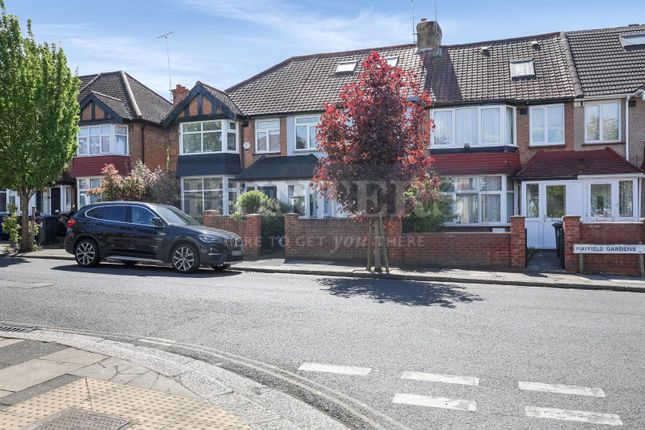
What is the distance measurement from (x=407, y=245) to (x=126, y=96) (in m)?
20.0

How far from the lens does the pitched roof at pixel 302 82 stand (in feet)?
79.2

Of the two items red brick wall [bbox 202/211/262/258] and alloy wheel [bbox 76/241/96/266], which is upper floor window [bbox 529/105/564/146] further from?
alloy wheel [bbox 76/241/96/266]

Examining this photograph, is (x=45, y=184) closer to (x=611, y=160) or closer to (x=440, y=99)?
(x=440, y=99)

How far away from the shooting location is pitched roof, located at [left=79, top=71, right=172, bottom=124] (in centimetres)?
2744

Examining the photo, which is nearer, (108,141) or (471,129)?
(471,129)

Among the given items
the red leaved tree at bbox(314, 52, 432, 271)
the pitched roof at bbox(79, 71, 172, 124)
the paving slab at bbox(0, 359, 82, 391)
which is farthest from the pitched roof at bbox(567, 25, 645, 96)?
the pitched roof at bbox(79, 71, 172, 124)

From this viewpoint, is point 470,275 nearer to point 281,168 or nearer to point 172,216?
point 172,216

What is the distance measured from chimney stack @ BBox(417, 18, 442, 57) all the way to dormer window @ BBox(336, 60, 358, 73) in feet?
10.6

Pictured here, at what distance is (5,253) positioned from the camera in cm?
1867

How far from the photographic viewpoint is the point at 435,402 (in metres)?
4.85

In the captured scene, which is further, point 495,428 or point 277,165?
point 277,165

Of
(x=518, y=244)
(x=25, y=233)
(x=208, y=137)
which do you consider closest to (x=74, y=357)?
(x=518, y=244)

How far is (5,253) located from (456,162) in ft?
53.8

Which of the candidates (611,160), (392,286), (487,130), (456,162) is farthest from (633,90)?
(392,286)
